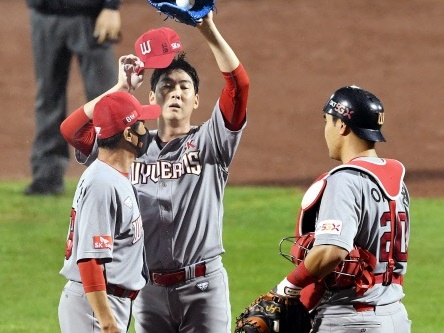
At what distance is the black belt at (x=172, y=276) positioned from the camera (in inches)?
215

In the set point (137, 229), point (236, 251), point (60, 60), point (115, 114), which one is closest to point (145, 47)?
point (115, 114)

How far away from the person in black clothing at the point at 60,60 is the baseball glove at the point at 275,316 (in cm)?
853

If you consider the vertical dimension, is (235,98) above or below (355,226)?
above

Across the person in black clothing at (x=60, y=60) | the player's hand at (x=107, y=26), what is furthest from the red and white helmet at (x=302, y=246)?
the player's hand at (x=107, y=26)

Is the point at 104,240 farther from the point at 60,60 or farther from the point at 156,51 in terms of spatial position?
the point at 60,60

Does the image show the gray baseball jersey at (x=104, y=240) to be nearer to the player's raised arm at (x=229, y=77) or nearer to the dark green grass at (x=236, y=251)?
the player's raised arm at (x=229, y=77)

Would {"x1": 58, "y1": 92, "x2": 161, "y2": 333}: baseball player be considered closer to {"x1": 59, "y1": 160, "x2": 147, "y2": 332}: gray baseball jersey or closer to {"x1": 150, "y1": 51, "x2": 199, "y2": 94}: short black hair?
{"x1": 59, "y1": 160, "x2": 147, "y2": 332}: gray baseball jersey

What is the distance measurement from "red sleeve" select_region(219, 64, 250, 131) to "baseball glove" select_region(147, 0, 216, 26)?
41 cm

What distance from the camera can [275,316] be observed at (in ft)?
15.1

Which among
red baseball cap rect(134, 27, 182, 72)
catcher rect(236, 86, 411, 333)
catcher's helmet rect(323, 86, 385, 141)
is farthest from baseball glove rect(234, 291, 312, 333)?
red baseball cap rect(134, 27, 182, 72)

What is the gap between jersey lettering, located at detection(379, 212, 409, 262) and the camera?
464 centimetres

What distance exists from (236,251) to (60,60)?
402 centimetres

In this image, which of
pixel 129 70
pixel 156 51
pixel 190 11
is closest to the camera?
pixel 190 11

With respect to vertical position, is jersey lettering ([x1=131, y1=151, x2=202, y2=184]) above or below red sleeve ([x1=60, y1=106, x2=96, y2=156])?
below
